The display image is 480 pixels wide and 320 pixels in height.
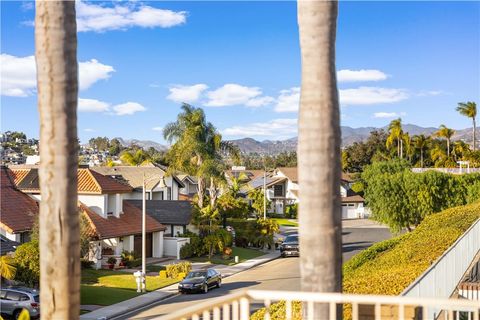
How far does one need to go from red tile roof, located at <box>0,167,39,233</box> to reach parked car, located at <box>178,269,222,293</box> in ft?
32.3

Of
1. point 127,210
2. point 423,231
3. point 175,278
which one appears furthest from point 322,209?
point 127,210

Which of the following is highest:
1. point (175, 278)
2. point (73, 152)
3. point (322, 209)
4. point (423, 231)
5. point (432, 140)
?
point (432, 140)

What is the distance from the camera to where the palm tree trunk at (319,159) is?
5.38 m

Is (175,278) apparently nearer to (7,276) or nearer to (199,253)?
(199,253)

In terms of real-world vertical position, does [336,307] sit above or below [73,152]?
below

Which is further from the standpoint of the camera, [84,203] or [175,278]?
[84,203]

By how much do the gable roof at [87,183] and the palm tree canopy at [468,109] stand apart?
260ft

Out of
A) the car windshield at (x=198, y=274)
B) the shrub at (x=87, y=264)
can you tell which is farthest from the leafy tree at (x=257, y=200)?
the car windshield at (x=198, y=274)

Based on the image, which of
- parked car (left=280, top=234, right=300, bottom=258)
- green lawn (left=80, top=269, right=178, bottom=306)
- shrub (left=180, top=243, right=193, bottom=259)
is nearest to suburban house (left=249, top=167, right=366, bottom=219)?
parked car (left=280, top=234, right=300, bottom=258)

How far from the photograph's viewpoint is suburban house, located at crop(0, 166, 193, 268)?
35.8m

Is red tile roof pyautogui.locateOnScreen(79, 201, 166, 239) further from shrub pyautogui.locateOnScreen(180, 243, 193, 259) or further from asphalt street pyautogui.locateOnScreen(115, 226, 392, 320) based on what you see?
asphalt street pyautogui.locateOnScreen(115, 226, 392, 320)

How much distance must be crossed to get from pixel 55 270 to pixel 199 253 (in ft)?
136

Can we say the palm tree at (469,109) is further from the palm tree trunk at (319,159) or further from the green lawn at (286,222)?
the palm tree trunk at (319,159)

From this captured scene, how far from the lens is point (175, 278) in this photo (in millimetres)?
36562
